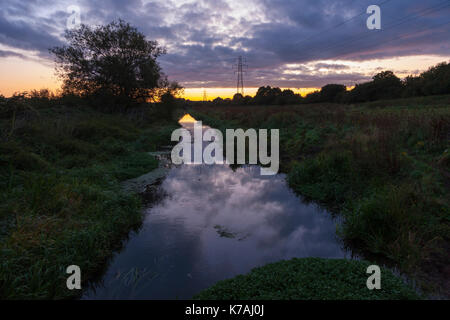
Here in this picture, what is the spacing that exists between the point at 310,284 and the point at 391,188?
12.1 feet

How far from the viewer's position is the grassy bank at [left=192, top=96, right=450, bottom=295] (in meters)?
4.20

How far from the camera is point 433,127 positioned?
27.2 feet

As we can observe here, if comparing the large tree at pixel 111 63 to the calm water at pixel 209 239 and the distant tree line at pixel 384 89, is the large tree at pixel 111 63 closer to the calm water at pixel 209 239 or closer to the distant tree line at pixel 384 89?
the calm water at pixel 209 239

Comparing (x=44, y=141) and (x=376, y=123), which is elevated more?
(x=376, y=123)

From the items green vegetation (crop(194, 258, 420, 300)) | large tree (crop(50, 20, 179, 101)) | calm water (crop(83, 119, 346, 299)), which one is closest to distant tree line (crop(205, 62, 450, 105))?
large tree (crop(50, 20, 179, 101))

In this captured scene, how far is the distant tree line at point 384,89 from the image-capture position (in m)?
38.2

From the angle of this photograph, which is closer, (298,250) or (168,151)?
(298,250)

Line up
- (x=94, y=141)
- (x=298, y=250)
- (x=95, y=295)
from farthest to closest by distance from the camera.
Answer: (x=94, y=141)
(x=298, y=250)
(x=95, y=295)

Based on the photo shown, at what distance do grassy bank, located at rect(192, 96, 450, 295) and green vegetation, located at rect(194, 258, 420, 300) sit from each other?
3.26 ft

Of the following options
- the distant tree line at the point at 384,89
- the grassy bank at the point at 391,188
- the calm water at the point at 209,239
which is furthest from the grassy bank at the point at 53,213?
the distant tree line at the point at 384,89

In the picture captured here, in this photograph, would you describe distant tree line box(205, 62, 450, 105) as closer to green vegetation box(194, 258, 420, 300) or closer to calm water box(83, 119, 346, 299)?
calm water box(83, 119, 346, 299)

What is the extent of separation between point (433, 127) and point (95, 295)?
9992 mm
